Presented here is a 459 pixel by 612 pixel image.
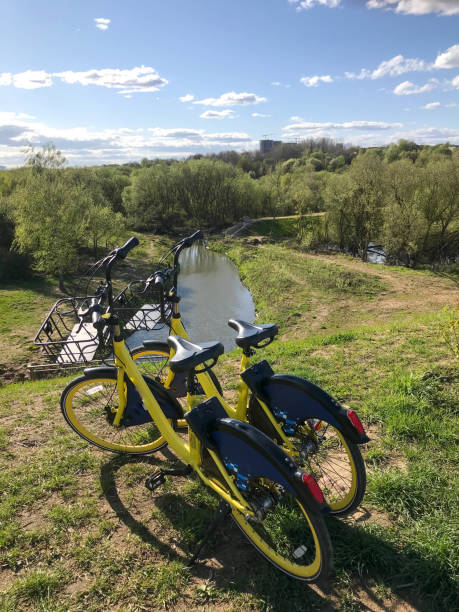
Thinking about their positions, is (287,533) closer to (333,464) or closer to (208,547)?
(208,547)

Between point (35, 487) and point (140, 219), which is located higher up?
point (140, 219)

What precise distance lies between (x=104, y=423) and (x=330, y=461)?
2415 mm

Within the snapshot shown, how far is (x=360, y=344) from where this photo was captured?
6.13m

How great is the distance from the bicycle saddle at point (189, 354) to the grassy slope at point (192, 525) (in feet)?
4.21

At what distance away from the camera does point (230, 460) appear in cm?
234

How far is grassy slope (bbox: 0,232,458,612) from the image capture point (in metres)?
2.20

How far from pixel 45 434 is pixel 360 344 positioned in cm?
489

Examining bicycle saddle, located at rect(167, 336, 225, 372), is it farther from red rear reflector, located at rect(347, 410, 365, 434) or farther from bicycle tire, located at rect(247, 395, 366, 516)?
red rear reflector, located at rect(347, 410, 365, 434)

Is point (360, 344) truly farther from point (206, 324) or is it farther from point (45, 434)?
point (206, 324)

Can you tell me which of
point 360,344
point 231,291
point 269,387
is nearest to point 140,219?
point 231,291

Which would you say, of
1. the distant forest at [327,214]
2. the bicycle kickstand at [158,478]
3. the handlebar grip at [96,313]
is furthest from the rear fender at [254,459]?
the distant forest at [327,214]

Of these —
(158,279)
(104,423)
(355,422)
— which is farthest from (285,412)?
(104,423)

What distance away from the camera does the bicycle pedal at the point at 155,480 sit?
2.92 metres

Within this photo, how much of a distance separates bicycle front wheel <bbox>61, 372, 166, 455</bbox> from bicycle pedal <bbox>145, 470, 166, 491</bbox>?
399 mm
